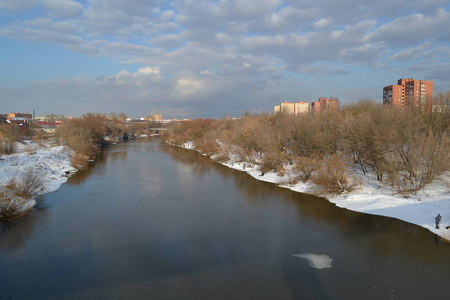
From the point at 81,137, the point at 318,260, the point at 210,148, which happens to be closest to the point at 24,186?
the point at 318,260

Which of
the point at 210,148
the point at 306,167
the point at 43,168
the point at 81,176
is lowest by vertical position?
the point at 81,176

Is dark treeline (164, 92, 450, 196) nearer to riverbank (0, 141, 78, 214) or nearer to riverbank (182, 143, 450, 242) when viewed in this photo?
riverbank (182, 143, 450, 242)

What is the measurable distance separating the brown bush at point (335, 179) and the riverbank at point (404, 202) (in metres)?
0.38

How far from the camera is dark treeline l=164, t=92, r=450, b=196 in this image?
1577cm

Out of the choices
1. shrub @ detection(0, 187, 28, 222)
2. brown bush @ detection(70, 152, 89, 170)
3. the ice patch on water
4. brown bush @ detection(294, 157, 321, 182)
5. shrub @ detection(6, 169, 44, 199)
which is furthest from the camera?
brown bush @ detection(70, 152, 89, 170)

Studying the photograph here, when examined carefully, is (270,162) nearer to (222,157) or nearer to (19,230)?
(222,157)

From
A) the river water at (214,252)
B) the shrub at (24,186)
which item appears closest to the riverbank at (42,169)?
the shrub at (24,186)

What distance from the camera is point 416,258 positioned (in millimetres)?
10094

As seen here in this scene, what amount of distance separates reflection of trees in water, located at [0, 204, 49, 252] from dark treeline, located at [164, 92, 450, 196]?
15242 millimetres

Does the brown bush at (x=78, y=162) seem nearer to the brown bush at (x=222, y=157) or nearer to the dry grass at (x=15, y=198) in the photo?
the dry grass at (x=15, y=198)

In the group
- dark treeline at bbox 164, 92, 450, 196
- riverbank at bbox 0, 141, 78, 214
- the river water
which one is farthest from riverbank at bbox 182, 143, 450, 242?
riverbank at bbox 0, 141, 78, 214

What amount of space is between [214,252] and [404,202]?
35.2ft

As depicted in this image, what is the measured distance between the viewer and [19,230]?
12.5 m

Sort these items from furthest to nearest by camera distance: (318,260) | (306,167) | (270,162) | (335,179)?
1. (270,162)
2. (306,167)
3. (335,179)
4. (318,260)
